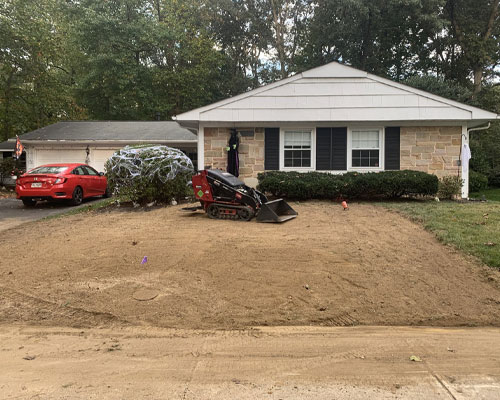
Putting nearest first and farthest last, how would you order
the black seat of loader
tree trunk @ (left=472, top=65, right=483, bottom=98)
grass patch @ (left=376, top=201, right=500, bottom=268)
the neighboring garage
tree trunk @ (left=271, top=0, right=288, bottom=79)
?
grass patch @ (left=376, top=201, right=500, bottom=268)
the black seat of loader
the neighboring garage
tree trunk @ (left=472, top=65, right=483, bottom=98)
tree trunk @ (left=271, top=0, right=288, bottom=79)

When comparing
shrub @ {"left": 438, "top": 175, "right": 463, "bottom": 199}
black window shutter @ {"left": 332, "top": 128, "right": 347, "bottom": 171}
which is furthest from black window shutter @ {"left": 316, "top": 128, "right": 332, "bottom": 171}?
shrub @ {"left": 438, "top": 175, "right": 463, "bottom": 199}

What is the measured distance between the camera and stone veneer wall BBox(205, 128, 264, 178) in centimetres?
1266

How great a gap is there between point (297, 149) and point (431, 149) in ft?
14.7

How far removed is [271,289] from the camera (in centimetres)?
458

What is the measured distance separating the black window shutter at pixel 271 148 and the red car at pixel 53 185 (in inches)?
251

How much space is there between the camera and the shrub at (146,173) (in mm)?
10000

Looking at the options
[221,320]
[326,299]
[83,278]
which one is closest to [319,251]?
[326,299]

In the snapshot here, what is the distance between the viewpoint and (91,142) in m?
18.2

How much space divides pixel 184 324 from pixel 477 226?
617cm

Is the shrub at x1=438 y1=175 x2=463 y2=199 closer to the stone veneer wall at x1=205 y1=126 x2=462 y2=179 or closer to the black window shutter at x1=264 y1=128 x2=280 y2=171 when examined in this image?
the stone veneer wall at x1=205 y1=126 x2=462 y2=179

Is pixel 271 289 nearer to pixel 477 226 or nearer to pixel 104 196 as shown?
pixel 477 226

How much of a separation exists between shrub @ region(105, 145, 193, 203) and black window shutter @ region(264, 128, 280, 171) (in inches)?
125

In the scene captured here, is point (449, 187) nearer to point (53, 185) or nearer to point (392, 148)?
point (392, 148)

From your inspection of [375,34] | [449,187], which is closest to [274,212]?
[449,187]
